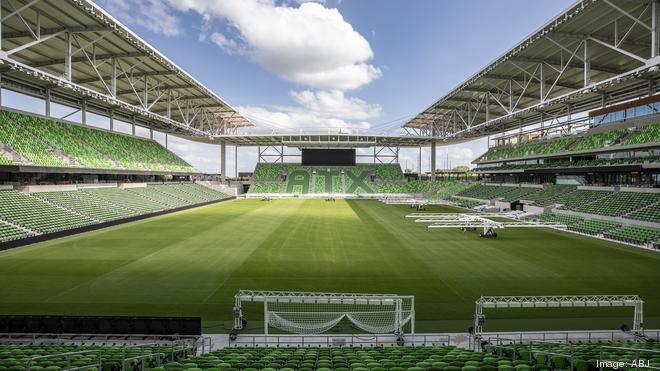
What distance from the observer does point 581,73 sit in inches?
1499

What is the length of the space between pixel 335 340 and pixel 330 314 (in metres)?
1.91

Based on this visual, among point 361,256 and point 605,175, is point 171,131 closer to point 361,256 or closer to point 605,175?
point 361,256

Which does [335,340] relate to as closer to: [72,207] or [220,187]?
[72,207]

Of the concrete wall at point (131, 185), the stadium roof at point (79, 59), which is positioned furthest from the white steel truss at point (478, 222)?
the concrete wall at point (131, 185)

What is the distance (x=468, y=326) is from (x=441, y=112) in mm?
54529

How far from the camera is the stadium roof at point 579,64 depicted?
2405cm

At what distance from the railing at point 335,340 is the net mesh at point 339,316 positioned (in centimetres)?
37

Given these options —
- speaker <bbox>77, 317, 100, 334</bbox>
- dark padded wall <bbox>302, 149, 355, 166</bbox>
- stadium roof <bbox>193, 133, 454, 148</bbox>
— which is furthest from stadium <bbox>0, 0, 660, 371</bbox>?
dark padded wall <bbox>302, 149, 355, 166</bbox>

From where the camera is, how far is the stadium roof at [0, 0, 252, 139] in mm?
24953

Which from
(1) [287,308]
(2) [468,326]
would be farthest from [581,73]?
(1) [287,308]

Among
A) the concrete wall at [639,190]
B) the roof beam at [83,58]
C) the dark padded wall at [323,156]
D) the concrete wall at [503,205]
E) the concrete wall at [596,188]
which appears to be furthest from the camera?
the dark padded wall at [323,156]

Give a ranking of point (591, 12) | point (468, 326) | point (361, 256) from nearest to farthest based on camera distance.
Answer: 1. point (468, 326)
2. point (361, 256)
3. point (591, 12)

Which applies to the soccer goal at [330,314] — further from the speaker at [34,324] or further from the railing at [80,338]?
the speaker at [34,324]

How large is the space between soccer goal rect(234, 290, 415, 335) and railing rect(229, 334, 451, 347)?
0.28 meters
